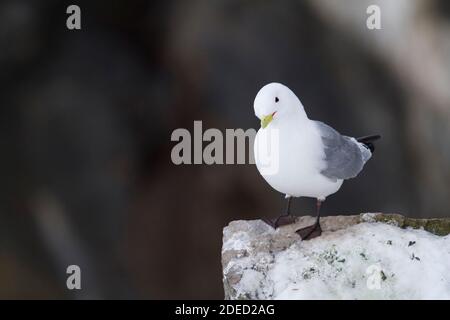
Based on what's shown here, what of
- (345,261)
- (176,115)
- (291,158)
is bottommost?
(345,261)

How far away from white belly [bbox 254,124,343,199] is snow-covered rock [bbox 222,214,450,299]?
4.7 inches

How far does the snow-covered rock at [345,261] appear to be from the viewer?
934mm

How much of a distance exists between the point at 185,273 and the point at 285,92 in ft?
3.66

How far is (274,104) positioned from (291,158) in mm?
100

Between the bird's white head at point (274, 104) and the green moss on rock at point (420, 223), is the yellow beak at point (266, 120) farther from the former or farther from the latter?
the green moss on rock at point (420, 223)

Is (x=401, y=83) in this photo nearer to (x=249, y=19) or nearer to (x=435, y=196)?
(x=435, y=196)

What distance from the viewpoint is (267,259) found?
102 centimetres

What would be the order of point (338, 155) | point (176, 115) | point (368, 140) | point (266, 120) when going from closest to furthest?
1. point (266, 120)
2. point (338, 155)
3. point (368, 140)
4. point (176, 115)

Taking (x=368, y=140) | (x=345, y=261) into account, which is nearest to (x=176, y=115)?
(x=368, y=140)

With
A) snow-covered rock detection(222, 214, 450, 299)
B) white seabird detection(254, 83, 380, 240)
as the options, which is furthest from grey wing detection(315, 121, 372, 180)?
snow-covered rock detection(222, 214, 450, 299)

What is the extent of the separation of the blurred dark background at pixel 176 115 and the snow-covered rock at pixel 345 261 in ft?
2.39

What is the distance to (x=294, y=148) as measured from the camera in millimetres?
963

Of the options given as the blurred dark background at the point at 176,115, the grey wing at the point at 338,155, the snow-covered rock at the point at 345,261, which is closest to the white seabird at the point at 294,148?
the grey wing at the point at 338,155

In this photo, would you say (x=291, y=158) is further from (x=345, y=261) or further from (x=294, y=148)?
(x=345, y=261)
